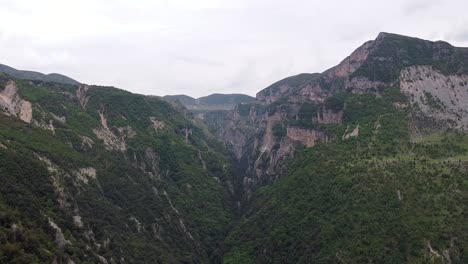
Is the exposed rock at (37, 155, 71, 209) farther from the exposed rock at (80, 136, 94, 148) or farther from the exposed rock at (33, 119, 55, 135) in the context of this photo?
the exposed rock at (33, 119, 55, 135)

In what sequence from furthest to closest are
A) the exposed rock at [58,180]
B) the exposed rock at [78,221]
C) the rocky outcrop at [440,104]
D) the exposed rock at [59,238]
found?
the rocky outcrop at [440,104] < the exposed rock at [58,180] < the exposed rock at [78,221] < the exposed rock at [59,238]

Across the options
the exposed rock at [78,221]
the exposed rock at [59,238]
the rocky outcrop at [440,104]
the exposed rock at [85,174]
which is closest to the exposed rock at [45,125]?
the exposed rock at [85,174]

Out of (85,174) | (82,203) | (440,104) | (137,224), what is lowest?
(137,224)

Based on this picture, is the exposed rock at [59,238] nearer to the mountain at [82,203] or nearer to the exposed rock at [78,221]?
the mountain at [82,203]

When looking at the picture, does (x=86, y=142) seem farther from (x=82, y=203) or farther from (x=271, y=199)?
(x=271, y=199)

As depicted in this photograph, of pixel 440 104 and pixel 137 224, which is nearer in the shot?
pixel 137 224

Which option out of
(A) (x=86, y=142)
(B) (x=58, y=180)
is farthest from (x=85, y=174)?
(A) (x=86, y=142)

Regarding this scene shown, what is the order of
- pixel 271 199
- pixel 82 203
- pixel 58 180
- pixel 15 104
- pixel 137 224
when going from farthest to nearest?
pixel 15 104 → pixel 271 199 → pixel 137 224 → pixel 82 203 → pixel 58 180


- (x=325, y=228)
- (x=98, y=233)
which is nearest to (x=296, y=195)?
(x=325, y=228)
